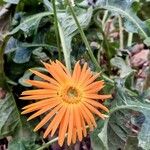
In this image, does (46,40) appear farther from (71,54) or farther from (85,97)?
(85,97)

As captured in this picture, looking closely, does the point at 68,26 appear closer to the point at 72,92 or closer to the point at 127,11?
the point at 127,11

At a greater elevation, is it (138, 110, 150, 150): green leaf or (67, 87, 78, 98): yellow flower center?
(67, 87, 78, 98): yellow flower center

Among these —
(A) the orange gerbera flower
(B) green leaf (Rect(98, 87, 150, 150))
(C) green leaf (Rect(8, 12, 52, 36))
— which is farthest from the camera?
(C) green leaf (Rect(8, 12, 52, 36))

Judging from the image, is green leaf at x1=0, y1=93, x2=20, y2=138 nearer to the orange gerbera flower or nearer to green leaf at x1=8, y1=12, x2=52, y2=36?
green leaf at x1=8, y1=12, x2=52, y2=36

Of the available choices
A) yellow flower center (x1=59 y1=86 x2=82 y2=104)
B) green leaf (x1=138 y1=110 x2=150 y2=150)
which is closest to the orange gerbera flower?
yellow flower center (x1=59 y1=86 x2=82 y2=104)

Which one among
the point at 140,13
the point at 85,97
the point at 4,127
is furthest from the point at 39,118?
the point at 140,13

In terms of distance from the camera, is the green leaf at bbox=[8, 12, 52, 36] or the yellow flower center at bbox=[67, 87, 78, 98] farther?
the green leaf at bbox=[8, 12, 52, 36]

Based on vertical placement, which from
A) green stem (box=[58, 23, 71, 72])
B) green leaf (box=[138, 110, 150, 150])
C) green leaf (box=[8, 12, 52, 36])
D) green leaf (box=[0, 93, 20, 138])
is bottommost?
green leaf (box=[0, 93, 20, 138])
